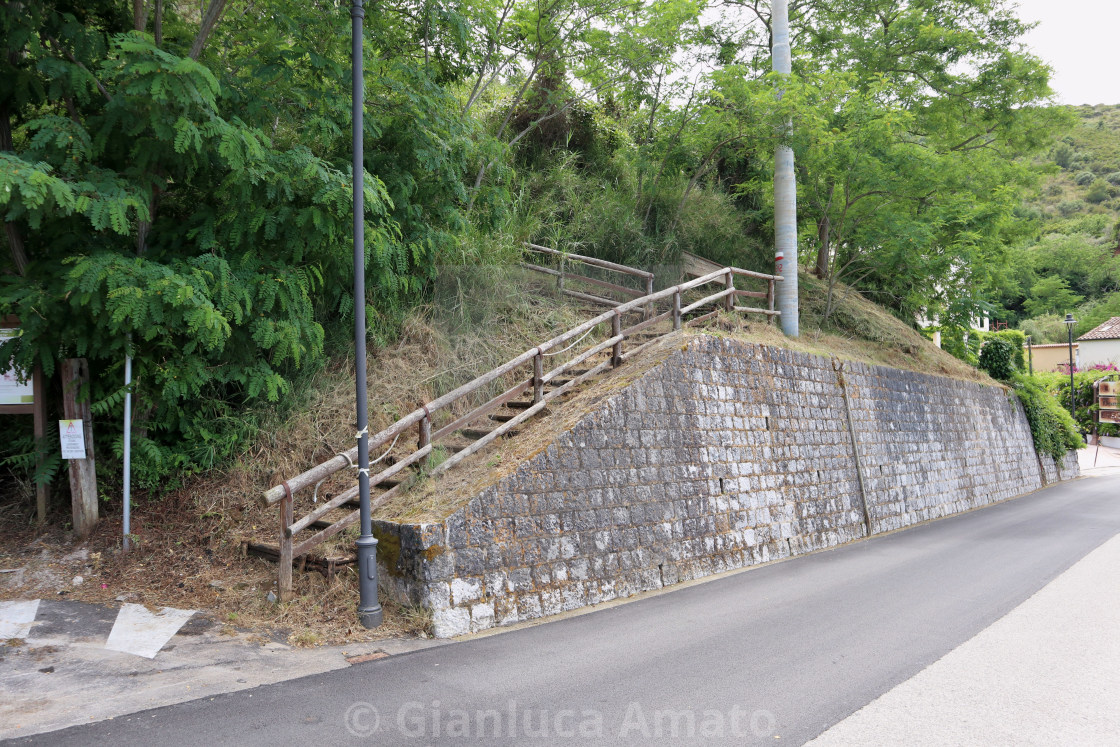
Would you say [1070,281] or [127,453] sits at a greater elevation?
[1070,281]

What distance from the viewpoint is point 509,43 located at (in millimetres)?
12055

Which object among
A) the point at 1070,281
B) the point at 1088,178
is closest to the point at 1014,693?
the point at 1070,281

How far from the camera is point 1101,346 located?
54.7 metres

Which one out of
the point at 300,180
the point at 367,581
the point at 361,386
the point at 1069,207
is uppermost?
the point at 1069,207

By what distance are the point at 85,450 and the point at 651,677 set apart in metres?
6.02

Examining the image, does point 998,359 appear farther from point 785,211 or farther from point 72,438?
point 72,438

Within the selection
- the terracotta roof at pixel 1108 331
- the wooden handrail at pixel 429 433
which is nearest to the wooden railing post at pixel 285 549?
the wooden handrail at pixel 429 433

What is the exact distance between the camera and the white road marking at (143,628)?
5438 millimetres

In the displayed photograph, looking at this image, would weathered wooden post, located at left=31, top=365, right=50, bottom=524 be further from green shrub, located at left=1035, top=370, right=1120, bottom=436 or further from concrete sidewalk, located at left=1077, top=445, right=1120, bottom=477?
green shrub, located at left=1035, top=370, right=1120, bottom=436

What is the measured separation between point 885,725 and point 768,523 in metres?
6.19

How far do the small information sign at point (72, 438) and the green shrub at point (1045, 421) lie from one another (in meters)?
25.8

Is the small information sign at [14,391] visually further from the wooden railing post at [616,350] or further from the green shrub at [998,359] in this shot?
the green shrub at [998,359]

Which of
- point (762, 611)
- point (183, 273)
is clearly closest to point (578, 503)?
point (762, 611)

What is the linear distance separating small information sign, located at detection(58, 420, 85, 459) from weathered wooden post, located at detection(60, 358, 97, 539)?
0.20 feet
